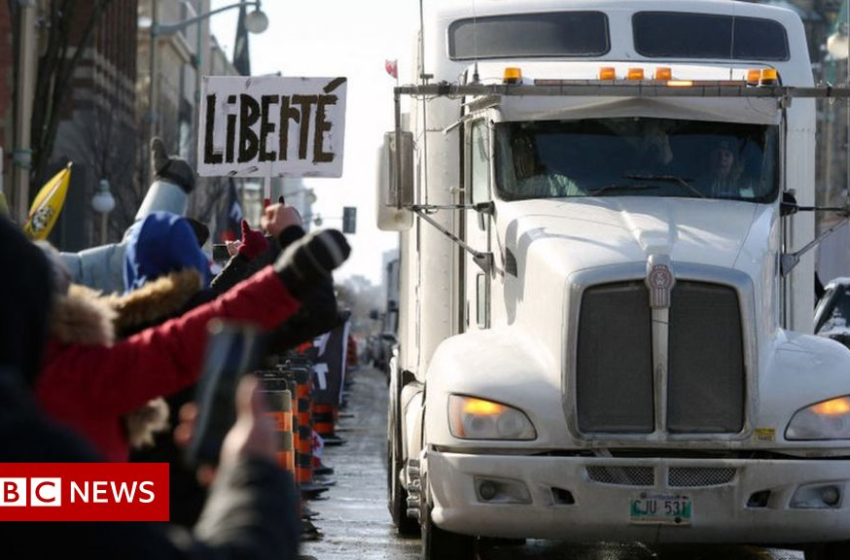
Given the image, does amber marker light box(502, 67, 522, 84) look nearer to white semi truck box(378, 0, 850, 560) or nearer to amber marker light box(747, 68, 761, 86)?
white semi truck box(378, 0, 850, 560)

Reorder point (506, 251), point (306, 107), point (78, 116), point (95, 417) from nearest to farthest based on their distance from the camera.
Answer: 1. point (95, 417)
2. point (506, 251)
3. point (306, 107)
4. point (78, 116)

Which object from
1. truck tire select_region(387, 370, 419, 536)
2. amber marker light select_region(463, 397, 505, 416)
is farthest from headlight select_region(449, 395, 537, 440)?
truck tire select_region(387, 370, 419, 536)

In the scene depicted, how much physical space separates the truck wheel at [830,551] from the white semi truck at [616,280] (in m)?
0.01

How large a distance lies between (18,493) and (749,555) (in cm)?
1055

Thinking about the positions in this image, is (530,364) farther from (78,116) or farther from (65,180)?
(78,116)

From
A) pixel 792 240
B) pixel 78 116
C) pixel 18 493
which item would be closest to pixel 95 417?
pixel 18 493

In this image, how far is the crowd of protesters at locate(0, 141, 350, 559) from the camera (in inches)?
87.0

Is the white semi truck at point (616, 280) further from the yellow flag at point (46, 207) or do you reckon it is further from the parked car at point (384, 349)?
the parked car at point (384, 349)

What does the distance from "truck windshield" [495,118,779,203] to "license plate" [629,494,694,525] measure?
6.54ft

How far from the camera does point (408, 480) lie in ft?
37.9

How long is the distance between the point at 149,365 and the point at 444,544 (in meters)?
7.13

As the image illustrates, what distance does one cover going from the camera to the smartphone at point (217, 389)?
2596 millimetres

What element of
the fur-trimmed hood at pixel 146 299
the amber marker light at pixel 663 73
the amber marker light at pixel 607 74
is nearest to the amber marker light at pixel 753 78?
the amber marker light at pixel 663 73

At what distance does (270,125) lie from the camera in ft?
45.9
